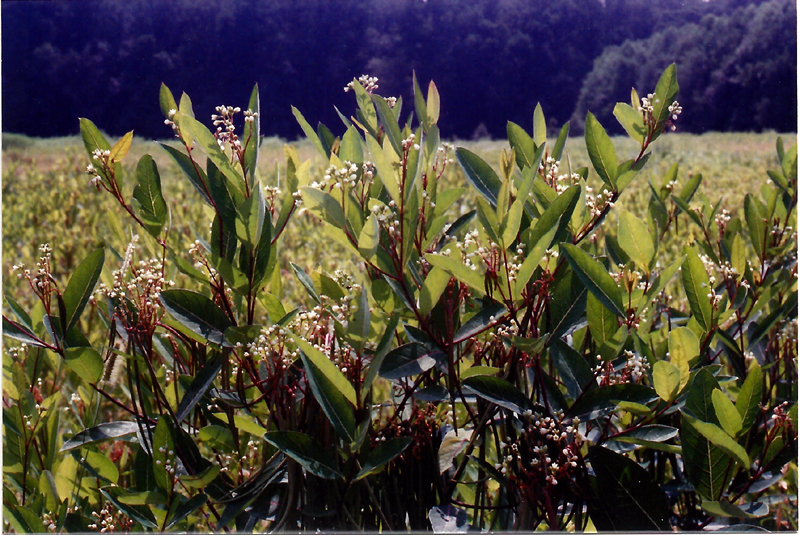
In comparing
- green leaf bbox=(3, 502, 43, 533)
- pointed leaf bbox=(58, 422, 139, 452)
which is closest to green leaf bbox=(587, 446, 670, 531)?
pointed leaf bbox=(58, 422, 139, 452)

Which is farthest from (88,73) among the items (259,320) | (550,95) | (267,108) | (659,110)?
(659,110)

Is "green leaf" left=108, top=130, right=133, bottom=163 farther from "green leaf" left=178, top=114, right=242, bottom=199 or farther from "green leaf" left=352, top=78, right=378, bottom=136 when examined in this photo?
"green leaf" left=352, top=78, right=378, bottom=136

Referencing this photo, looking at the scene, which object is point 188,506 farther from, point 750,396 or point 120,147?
point 750,396

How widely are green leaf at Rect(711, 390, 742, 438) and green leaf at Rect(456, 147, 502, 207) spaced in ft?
1.02

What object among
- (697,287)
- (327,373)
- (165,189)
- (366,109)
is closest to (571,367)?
(697,287)

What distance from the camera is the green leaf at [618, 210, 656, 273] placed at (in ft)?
2.37

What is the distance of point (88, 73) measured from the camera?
178 centimetres

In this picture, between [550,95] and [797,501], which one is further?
[550,95]

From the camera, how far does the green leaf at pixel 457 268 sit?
58 centimetres

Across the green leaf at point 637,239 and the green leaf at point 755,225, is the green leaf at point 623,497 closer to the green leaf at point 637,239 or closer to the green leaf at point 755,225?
the green leaf at point 637,239

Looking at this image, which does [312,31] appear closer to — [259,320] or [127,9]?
[127,9]

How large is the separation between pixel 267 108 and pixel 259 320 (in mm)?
663

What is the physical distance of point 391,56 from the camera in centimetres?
183

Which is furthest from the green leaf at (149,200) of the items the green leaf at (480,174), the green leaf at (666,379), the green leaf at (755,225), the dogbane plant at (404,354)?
the green leaf at (755,225)
